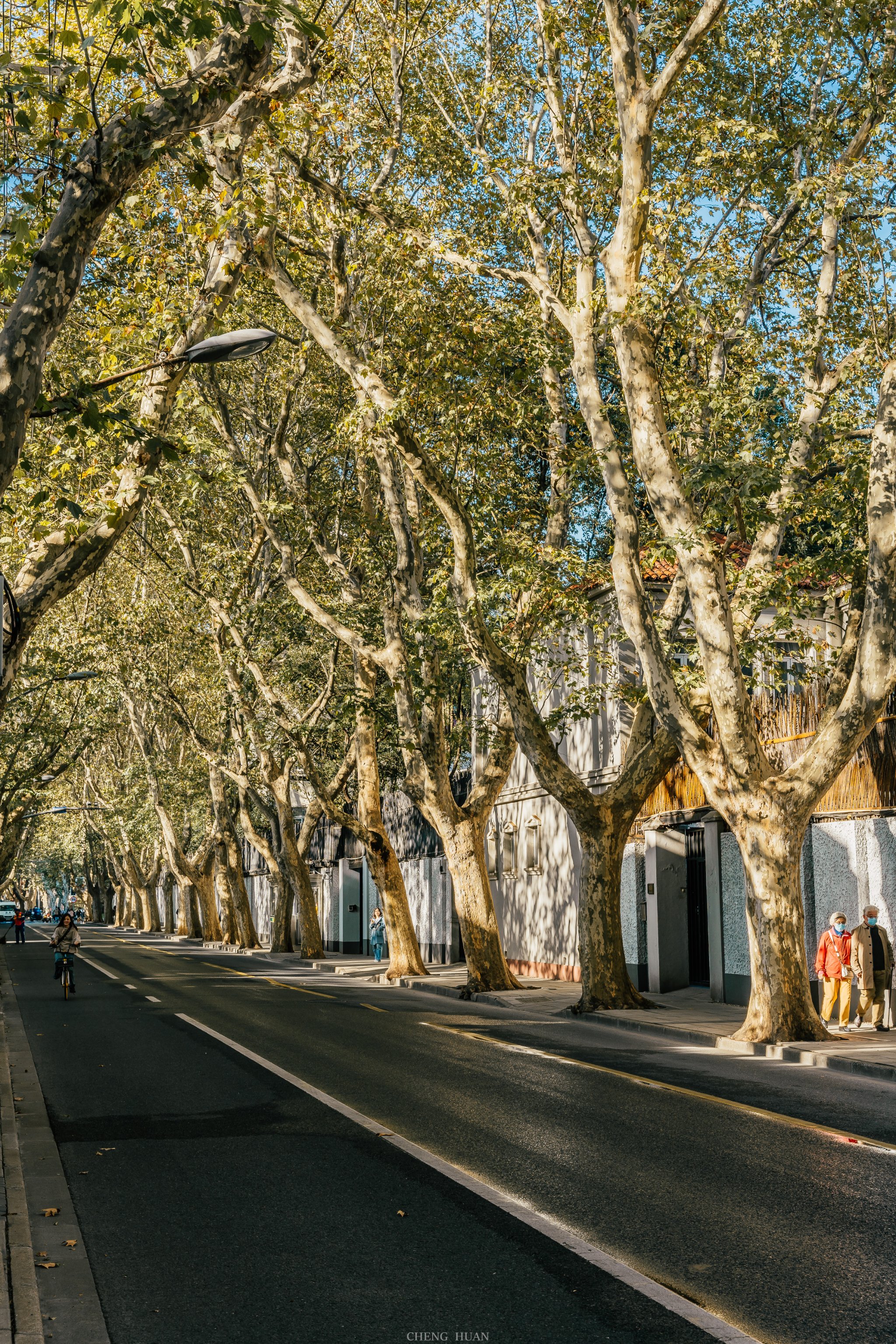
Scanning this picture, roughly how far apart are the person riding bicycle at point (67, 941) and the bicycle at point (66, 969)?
0.12ft

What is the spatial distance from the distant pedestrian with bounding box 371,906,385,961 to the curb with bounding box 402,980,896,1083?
16.2 metres

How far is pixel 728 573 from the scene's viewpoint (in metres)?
16.8

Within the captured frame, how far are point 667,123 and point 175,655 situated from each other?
26982 millimetres

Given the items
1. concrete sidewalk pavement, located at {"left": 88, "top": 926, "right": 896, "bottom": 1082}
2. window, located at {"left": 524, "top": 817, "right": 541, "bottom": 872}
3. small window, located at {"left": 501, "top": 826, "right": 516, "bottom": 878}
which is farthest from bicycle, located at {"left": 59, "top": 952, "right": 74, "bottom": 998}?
small window, located at {"left": 501, "top": 826, "right": 516, "bottom": 878}

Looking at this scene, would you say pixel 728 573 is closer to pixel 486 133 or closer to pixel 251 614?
pixel 486 133

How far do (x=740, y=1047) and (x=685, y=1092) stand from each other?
405cm

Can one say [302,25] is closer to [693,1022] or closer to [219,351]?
[219,351]

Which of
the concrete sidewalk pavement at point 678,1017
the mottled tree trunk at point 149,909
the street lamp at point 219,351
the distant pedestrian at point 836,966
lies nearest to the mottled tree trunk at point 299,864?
the concrete sidewalk pavement at point 678,1017

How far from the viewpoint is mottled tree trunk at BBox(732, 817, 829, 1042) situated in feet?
49.4

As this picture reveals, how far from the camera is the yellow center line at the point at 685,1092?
916 centimetres

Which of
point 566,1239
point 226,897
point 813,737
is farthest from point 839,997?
point 226,897

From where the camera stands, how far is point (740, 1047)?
15.3 m

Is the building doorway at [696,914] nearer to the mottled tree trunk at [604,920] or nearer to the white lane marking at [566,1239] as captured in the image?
the mottled tree trunk at [604,920]

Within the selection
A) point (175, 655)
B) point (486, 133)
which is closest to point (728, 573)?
point (486, 133)
